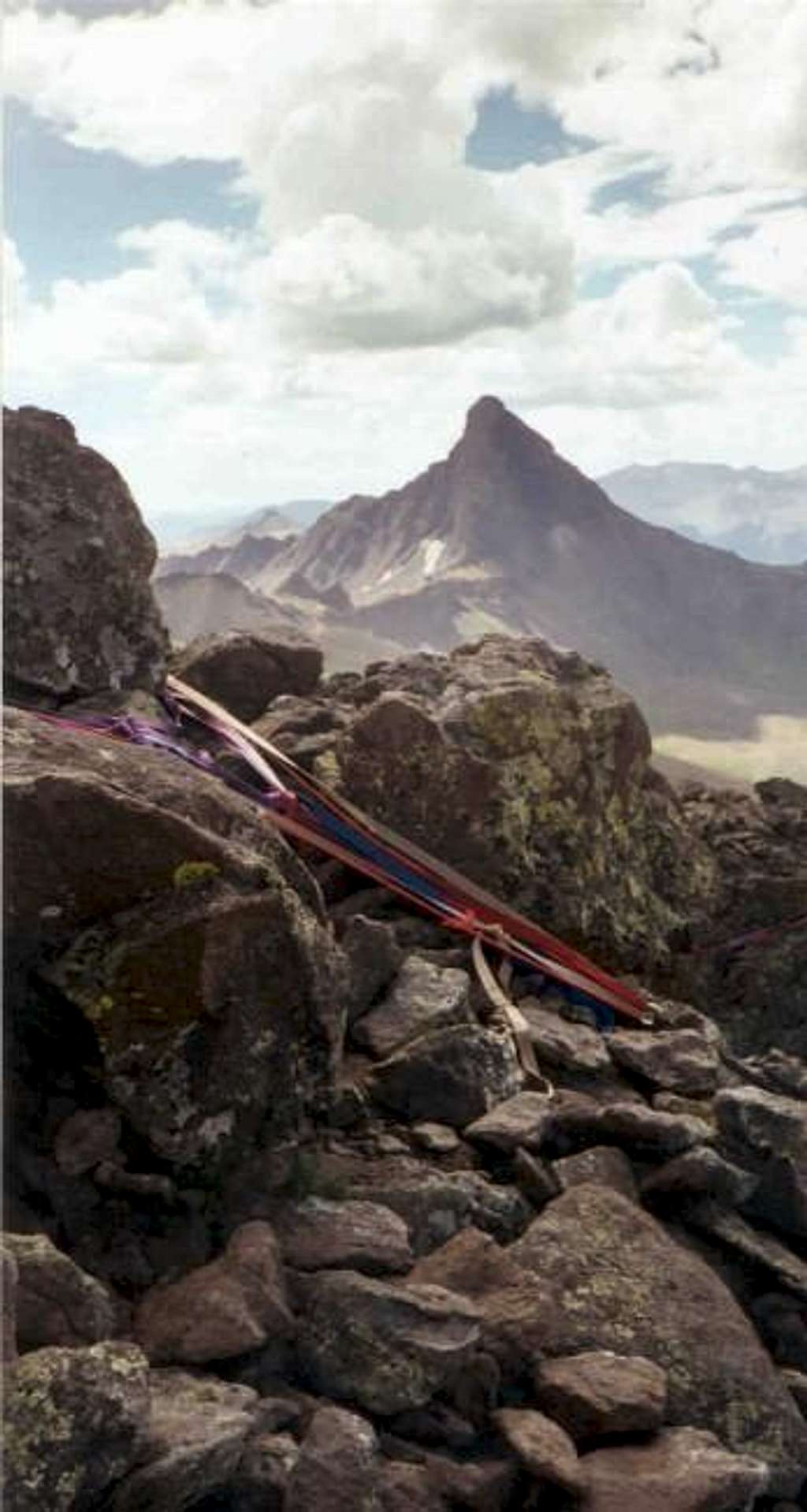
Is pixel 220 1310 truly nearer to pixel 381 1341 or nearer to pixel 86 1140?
pixel 381 1341

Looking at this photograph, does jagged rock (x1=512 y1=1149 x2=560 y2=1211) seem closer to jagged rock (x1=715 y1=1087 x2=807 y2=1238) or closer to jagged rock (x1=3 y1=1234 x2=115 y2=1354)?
jagged rock (x1=715 y1=1087 x2=807 y2=1238)

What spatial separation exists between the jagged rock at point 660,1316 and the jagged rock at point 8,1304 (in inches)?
144

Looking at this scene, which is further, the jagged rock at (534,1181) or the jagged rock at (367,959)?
the jagged rock at (367,959)

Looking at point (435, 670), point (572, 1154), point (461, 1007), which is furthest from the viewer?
point (435, 670)

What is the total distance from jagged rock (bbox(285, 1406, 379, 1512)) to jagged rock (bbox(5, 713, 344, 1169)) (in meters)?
2.19

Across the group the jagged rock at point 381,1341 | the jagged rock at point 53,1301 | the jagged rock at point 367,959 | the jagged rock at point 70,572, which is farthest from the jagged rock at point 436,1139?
the jagged rock at point 70,572

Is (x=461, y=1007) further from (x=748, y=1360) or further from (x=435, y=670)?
(x=435, y=670)

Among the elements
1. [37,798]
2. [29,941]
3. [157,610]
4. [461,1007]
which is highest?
[157,610]

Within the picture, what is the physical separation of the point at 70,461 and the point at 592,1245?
10518 millimetres

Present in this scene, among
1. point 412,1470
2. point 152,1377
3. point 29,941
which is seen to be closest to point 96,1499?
point 152,1377

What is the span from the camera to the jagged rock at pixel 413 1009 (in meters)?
11.5

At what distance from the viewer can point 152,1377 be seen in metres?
7.35

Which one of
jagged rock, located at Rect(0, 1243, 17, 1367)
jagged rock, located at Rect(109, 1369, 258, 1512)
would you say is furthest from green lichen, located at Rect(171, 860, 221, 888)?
jagged rock, located at Rect(109, 1369, 258, 1512)

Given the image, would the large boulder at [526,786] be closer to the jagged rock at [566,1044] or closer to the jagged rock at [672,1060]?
the jagged rock at [566,1044]
